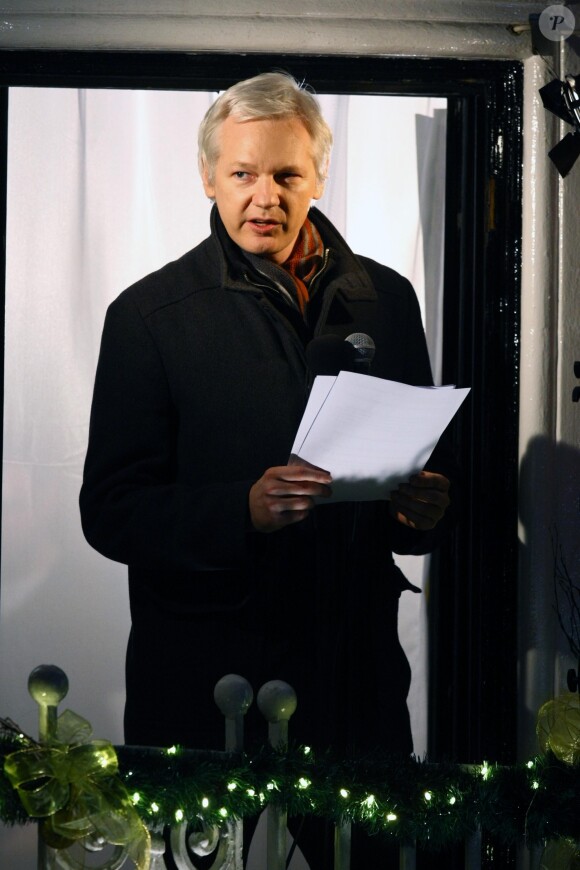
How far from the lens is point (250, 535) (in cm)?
197

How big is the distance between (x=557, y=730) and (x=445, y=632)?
0.39 m

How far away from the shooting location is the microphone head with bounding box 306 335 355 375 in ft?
6.36

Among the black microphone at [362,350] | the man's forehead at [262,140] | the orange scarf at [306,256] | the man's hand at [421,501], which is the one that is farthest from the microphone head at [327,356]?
the man's forehead at [262,140]

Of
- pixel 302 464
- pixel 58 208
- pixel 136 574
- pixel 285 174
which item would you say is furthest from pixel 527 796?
pixel 58 208

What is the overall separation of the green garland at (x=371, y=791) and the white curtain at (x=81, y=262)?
41 centimetres

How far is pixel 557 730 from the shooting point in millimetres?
1724

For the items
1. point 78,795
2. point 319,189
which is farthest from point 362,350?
point 78,795

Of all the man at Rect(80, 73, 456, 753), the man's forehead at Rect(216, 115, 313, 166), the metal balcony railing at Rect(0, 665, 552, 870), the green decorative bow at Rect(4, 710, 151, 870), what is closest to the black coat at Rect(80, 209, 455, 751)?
the man at Rect(80, 73, 456, 753)

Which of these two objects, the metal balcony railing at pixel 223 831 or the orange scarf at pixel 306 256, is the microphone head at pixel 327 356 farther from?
the metal balcony railing at pixel 223 831

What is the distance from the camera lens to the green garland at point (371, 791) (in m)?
1.58

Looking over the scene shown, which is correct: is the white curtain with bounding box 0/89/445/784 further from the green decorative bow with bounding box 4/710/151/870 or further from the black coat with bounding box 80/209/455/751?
the green decorative bow with bounding box 4/710/151/870

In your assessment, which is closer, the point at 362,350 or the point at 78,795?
the point at 78,795

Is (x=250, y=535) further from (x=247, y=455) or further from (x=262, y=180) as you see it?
(x=262, y=180)

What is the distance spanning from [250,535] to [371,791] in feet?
A: 1.74
